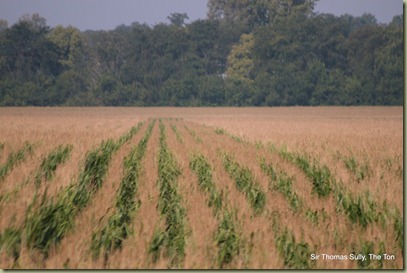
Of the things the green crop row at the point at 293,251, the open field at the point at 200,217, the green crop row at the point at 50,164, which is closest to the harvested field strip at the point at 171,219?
the open field at the point at 200,217

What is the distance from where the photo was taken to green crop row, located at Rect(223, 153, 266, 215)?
7.71m

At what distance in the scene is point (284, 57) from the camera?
72188 mm

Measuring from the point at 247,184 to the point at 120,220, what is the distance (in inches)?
116

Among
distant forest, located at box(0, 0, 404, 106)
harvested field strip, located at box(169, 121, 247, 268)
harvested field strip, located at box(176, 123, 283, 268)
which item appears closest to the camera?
harvested field strip, located at box(176, 123, 283, 268)

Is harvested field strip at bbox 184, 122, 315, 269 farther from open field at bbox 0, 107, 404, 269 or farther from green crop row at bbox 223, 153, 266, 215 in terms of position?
green crop row at bbox 223, 153, 266, 215

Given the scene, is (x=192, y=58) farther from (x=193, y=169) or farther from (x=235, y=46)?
(x=193, y=169)

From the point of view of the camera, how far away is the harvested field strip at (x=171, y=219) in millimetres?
5219

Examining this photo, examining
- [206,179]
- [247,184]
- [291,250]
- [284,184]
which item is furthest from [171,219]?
[206,179]

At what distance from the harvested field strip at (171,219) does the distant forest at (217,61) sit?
5336 cm

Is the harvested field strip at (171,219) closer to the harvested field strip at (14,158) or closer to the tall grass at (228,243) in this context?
the tall grass at (228,243)

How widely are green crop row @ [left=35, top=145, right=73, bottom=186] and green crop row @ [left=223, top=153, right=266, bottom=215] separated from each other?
294 cm

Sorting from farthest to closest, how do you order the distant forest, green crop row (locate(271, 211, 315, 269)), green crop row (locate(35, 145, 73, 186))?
1. the distant forest
2. green crop row (locate(35, 145, 73, 186))
3. green crop row (locate(271, 211, 315, 269))

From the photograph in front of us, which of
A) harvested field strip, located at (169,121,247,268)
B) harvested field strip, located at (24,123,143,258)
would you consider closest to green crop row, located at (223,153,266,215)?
harvested field strip, located at (169,121,247,268)

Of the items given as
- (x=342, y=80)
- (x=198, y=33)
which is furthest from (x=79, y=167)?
(x=198, y=33)
